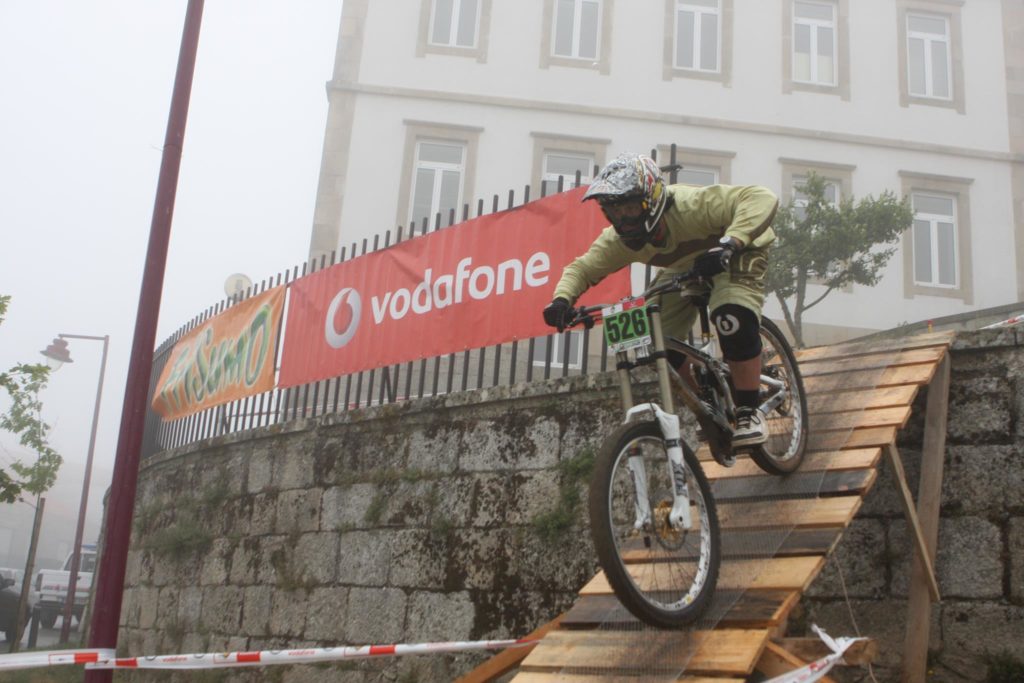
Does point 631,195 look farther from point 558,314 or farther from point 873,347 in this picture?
point 873,347

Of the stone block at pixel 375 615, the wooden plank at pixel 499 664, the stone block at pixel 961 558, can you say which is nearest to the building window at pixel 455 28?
the stone block at pixel 375 615

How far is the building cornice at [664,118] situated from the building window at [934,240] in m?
1.14

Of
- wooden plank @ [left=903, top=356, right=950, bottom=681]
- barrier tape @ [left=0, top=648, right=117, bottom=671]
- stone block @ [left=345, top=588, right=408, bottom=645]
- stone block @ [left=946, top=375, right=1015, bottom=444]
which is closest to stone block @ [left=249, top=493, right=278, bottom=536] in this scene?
stone block @ [left=345, top=588, right=408, bottom=645]

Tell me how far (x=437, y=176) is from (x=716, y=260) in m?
18.0

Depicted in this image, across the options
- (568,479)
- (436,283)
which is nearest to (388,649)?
(568,479)

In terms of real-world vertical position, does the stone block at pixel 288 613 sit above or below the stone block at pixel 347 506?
below

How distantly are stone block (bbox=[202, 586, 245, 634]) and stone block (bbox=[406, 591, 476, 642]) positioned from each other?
7.28ft

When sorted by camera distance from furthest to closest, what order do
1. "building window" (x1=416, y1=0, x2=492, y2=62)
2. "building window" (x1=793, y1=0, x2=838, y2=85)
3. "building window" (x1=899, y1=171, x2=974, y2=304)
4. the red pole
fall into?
"building window" (x1=793, y1=0, x2=838, y2=85), "building window" (x1=416, y1=0, x2=492, y2=62), "building window" (x1=899, y1=171, x2=974, y2=304), the red pole

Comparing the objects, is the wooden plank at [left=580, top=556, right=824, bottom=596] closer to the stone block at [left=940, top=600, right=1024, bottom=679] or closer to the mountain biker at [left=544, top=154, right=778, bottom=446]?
the mountain biker at [left=544, top=154, right=778, bottom=446]

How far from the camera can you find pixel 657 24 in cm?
2247

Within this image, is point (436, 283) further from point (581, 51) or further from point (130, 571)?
point (581, 51)

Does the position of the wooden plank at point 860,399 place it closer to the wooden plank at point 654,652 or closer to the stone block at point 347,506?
the wooden plank at point 654,652

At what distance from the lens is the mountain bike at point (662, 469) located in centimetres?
354

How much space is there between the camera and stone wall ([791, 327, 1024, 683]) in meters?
4.53
